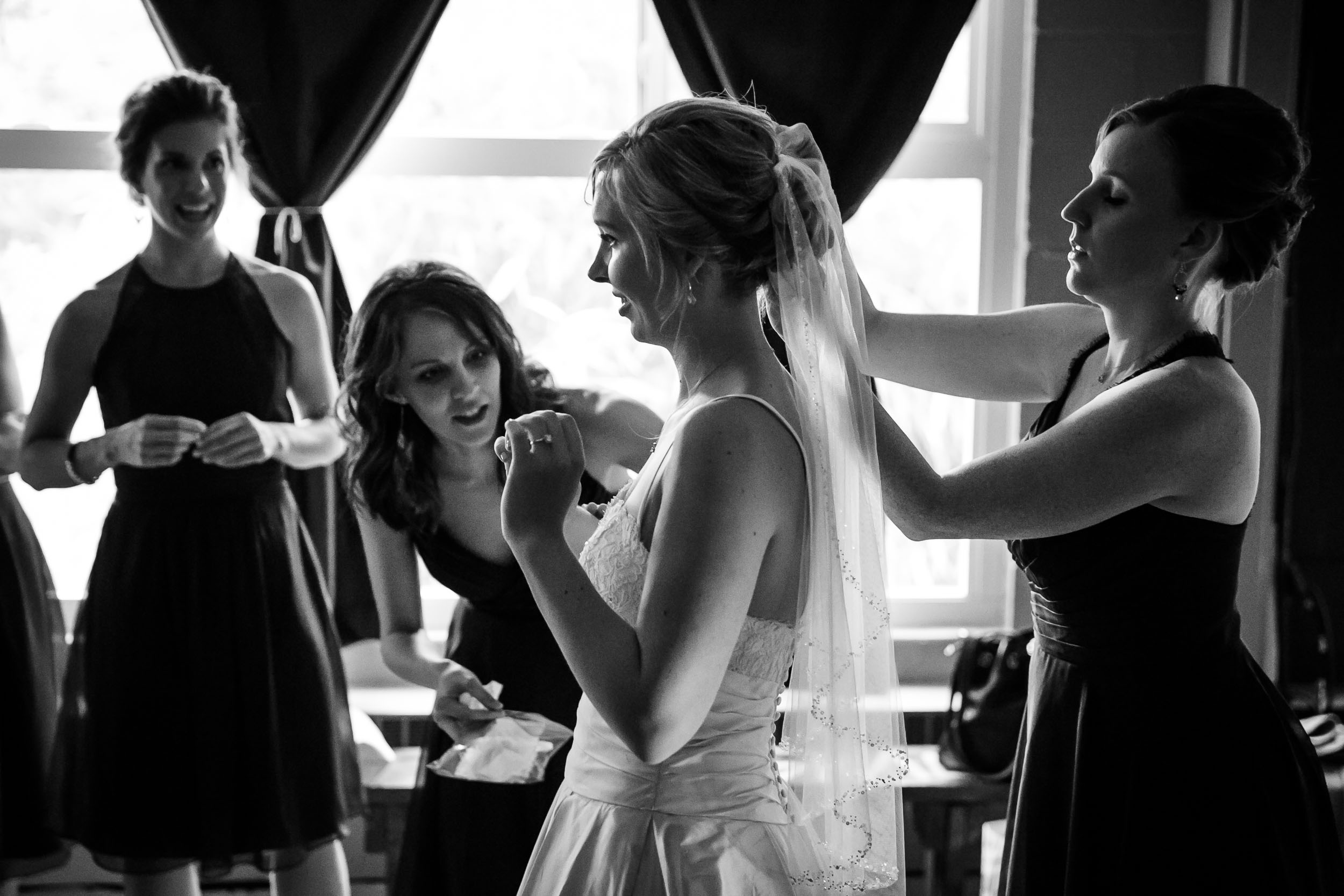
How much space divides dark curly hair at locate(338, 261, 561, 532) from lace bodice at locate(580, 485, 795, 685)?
838 mm

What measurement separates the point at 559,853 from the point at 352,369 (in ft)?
3.49

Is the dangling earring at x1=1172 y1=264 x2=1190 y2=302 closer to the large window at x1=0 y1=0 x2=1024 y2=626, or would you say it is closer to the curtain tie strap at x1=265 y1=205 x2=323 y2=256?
the large window at x1=0 y1=0 x2=1024 y2=626

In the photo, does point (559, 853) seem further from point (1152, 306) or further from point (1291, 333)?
point (1291, 333)

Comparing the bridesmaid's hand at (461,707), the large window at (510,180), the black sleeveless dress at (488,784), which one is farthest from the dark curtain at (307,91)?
the bridesmaid's hand at (461,707)

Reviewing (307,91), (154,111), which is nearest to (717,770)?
(154,111)

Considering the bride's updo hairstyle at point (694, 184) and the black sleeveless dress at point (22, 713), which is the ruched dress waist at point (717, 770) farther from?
the black sleeveless dress at point (22, 713)

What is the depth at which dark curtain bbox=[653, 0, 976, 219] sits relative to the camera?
2.93 meters

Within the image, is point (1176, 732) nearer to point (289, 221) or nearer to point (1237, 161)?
point (1237, 161)

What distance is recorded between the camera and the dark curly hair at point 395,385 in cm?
211

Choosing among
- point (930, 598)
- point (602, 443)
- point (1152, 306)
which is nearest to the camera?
point (1152, 306)

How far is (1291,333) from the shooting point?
3.02 metres

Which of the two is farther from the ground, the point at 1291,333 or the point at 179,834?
the point at 1291,333

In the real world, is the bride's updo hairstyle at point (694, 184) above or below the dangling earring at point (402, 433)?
above

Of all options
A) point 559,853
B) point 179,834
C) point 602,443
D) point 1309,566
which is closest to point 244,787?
point 179,834
